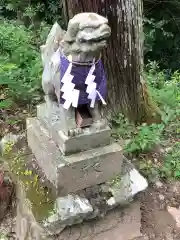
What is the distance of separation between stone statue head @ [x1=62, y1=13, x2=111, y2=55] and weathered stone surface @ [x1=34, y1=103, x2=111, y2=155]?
60 cm

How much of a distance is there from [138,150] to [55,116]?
96 cm

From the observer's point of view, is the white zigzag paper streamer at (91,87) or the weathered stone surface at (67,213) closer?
the white zigzag paper streamer at (91,87)

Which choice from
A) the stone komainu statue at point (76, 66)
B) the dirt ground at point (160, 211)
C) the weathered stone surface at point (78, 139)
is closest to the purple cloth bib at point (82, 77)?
the stone komainu statue at point (76, 66)

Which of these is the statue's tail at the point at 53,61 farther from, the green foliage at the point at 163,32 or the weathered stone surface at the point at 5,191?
the green foliage at the point at 163,32

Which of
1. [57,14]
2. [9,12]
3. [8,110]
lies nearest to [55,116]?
[8,110]

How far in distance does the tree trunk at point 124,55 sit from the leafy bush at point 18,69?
86 cm

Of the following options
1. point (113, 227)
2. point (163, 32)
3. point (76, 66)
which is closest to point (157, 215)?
point (113, 227)

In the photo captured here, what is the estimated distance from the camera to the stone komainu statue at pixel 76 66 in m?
2.36

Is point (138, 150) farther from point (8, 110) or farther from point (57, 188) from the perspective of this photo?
point (8, 110)

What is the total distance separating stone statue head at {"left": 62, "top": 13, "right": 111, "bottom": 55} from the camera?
2.34 metres

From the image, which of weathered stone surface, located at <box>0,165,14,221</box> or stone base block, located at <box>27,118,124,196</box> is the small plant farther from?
weathered stone surface, located at <box>0,165,14,221</box>

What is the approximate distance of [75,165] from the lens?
277 cm

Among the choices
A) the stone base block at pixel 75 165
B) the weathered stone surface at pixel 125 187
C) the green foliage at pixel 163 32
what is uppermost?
the stone base block at pixel 75 165

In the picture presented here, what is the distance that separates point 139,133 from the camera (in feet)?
11.8
